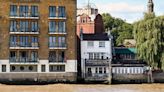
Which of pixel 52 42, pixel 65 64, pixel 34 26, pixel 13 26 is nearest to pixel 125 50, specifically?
pixel 65 64

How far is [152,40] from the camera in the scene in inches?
3093

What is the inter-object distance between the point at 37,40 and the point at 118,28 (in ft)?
182

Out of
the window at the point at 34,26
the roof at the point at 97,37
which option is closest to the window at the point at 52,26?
the window at the point at 34,26

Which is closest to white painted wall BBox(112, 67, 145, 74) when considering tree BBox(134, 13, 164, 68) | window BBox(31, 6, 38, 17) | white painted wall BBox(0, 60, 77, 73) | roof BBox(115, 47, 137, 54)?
tree BBox(134, 13, 164, 68)

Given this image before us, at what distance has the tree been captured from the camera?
78500 millimetres

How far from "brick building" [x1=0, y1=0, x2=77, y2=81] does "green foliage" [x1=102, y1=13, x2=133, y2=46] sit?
133 feet

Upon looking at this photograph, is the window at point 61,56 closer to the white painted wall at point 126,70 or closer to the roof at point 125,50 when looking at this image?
the white painted wall at point 126,70

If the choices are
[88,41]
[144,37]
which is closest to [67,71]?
[88,41]

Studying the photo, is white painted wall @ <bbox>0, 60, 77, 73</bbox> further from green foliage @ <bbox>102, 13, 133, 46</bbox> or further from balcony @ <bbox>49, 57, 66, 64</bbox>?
green foliage @ <bbox>102, 13, 133, 46</bbox>

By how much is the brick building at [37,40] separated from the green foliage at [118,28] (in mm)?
40600

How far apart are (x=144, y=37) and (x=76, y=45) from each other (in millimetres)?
10936

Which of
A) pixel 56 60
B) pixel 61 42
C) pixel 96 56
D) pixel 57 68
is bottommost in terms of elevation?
pixel 57 68

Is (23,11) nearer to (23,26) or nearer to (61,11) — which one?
(23,26)

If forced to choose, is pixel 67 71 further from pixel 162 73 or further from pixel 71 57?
pixel 162 73
